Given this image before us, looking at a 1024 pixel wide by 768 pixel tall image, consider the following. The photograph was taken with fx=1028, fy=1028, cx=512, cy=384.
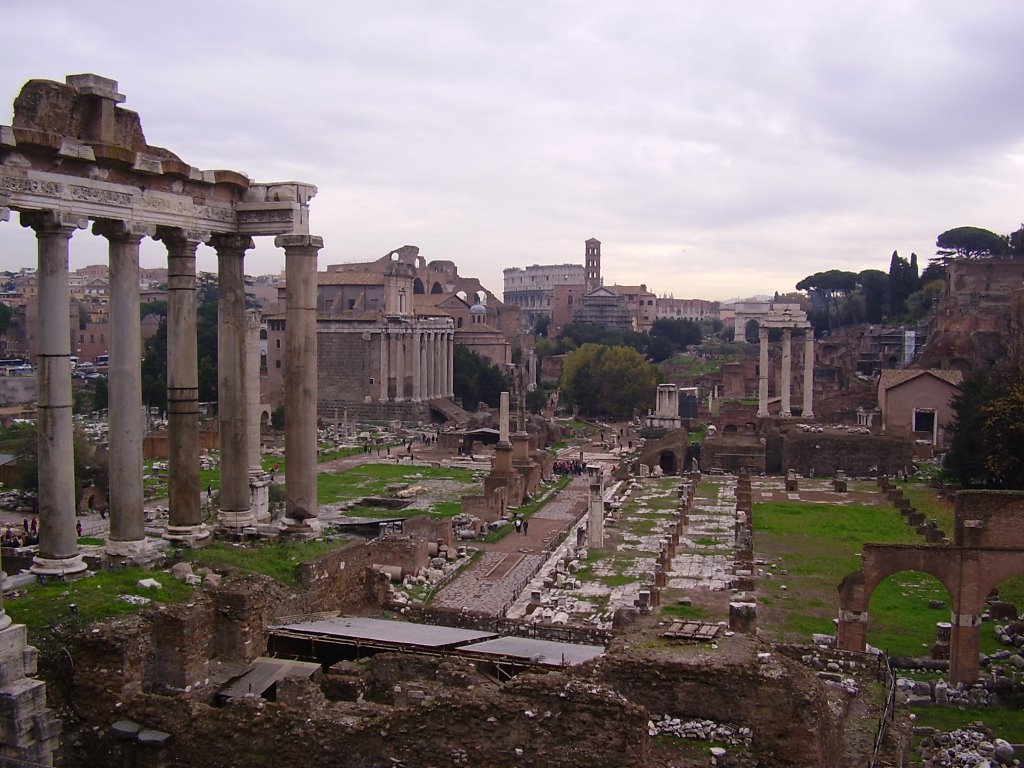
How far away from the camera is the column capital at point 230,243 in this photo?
1378 cm

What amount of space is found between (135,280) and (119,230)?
602 millimetres

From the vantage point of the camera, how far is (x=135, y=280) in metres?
12.1

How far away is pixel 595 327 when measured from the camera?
120 metres

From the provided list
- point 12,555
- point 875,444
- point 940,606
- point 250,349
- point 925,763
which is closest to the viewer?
point 925,763

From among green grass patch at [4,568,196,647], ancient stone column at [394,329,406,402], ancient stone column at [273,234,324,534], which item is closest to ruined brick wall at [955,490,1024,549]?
ancient stone column at [273,234,324,534]

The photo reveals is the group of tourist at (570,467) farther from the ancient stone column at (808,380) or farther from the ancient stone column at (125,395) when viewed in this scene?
the ancient stone column at (125,395)

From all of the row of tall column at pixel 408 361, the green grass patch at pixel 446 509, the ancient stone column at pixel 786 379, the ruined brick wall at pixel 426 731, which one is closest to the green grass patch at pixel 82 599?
the ruined brick wall at pixel 426 731

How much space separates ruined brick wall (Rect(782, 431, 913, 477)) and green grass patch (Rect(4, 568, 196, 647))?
38.7 m

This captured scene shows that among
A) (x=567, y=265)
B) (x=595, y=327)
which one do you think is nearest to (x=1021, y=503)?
(x=595, y=327)

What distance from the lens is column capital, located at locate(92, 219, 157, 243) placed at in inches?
465

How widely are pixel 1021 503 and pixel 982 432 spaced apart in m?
16.3

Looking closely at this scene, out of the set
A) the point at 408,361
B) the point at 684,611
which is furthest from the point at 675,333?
the point at 684,611

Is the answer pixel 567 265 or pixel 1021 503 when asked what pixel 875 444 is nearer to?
pixel 1021 503

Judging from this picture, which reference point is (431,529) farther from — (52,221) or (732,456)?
(732,456)
